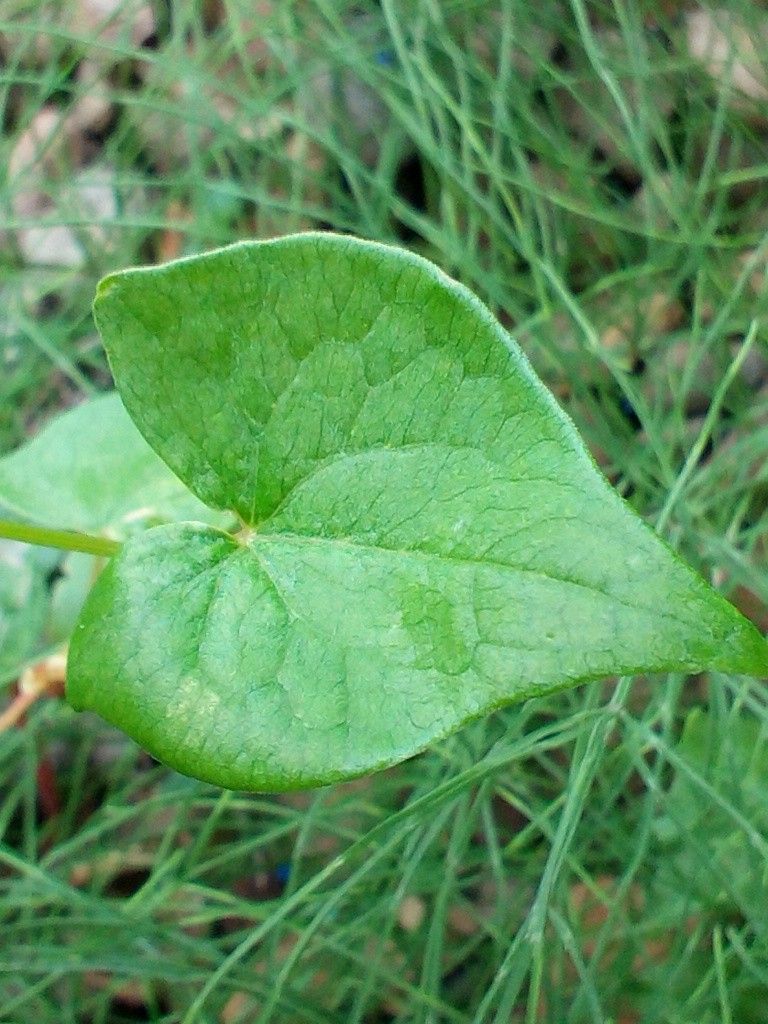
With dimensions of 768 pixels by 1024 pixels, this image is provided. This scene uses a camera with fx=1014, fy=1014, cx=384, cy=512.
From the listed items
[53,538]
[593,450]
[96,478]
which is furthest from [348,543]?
[593,450]

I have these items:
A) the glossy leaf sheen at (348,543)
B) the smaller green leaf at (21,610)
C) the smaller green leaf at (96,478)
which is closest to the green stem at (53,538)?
the glossy leaf sheen at (348,543)

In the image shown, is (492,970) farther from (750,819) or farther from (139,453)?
(139,453)

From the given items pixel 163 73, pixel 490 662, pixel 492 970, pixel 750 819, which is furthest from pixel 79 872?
pixel 163 73

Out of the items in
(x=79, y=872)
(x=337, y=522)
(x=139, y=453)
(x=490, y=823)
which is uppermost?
(x=337, y=522)

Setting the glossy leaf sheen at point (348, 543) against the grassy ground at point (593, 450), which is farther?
the grassy ground at point (593, 450)

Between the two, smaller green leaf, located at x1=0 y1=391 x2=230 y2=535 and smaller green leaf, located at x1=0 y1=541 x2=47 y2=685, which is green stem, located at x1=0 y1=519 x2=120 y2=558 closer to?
smaller green leaf, located at x1=0 y1=391 x2=230 y2=535

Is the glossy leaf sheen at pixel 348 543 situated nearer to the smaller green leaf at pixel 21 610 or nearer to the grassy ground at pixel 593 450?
the grassy ground at pixel 593 450

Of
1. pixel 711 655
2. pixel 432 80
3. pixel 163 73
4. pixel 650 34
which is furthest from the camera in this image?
pixel 163 73

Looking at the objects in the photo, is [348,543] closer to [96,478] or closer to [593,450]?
[96,478]

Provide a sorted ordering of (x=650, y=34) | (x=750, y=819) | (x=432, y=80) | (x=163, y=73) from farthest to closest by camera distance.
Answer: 1. (x=163, y=73)
2. (x=650, y=34)
3. (x=432, y=80)
4. (x=750, y=819)
